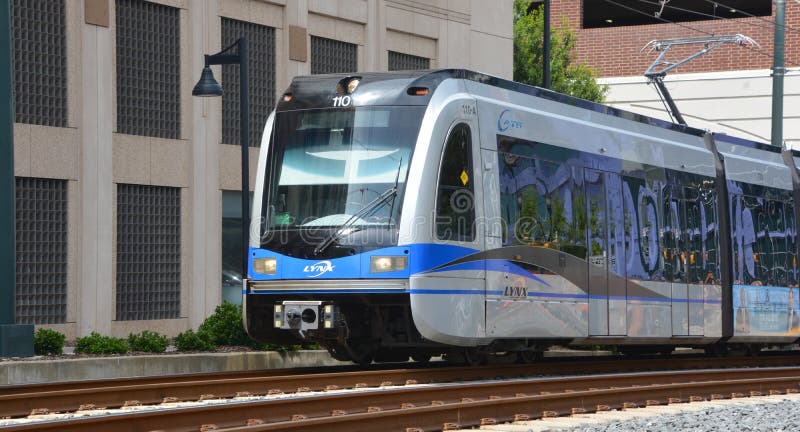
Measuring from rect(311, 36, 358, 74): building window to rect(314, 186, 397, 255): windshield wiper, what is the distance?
1494 cm

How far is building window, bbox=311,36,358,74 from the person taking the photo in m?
29.9

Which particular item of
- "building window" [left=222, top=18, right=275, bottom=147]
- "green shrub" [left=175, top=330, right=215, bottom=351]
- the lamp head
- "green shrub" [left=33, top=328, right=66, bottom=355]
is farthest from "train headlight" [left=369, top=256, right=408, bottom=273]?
"building window" [left=222, top=18, right=275, bottom=147]

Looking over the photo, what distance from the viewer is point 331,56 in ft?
99.5

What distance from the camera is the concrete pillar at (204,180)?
1054 inches

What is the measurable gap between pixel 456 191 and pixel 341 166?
1248mm

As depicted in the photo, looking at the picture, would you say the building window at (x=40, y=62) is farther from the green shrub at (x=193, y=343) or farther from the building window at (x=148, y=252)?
the green shrub at (x=193, y=343)

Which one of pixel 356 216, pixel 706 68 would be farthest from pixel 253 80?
pixel 706 68

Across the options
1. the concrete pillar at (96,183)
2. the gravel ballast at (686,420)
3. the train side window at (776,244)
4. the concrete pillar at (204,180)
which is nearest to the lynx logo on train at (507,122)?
the gravel ballast at (686,420)

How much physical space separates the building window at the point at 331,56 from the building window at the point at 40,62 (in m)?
6.91

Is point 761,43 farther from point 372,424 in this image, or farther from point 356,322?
point 372,424

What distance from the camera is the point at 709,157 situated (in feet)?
70.1

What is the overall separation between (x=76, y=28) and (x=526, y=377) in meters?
11.1

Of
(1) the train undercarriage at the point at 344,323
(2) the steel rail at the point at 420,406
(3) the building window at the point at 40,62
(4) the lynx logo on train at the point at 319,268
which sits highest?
(3) the building window at the point at 40,62

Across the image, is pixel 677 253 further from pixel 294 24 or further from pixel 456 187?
pixel 294 24
